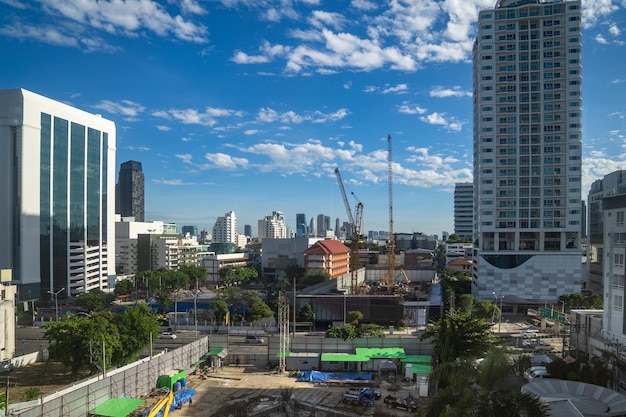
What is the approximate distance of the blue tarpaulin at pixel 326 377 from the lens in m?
32.5

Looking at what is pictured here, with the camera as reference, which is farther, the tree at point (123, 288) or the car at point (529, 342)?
the tree at point (123, 288)

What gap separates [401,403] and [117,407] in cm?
1607

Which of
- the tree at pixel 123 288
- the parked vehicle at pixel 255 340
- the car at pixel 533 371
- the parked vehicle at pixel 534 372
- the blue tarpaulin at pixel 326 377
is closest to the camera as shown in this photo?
the parked vehicle at pixel 534 372

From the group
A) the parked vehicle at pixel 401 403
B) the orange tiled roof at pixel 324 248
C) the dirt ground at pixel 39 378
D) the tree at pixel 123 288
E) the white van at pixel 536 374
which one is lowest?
the tree at pixel 123 288

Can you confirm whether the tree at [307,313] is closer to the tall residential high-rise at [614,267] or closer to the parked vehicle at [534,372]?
the parked vehicle at [534,372]

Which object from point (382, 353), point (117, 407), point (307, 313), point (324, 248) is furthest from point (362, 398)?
point (324, 248)

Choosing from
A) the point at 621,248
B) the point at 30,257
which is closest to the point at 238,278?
the point at 30,257

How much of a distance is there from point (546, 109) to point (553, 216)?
15.6 metres

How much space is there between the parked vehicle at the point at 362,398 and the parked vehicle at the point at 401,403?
939 mm

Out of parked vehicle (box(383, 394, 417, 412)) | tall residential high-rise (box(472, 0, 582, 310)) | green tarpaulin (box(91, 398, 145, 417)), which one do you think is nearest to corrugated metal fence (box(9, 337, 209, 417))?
green tarpaulin (box(91, 398, 145, 417))

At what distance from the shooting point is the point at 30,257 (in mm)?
71750

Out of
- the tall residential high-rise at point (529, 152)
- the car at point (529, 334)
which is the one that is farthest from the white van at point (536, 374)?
the tall residential high-rise at point (529, 152)

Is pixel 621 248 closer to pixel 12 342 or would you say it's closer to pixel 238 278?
pixel 12 342

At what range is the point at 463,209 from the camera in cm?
19525
